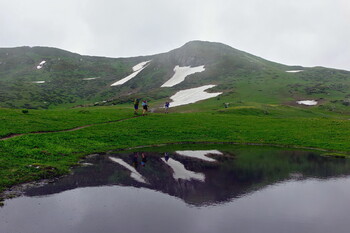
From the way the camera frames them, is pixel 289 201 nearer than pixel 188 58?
Yes

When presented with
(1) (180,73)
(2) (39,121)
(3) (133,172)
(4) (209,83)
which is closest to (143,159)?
(3) (133,172)

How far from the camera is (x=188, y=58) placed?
193500mm

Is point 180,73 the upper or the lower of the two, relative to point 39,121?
upper

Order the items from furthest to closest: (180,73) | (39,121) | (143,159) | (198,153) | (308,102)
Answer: (180,73), (308,102), (39,121), (198,153), (143,159)

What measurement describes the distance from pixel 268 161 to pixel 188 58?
559ft

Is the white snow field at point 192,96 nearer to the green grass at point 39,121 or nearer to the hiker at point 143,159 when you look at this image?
the green grass at point 39,121

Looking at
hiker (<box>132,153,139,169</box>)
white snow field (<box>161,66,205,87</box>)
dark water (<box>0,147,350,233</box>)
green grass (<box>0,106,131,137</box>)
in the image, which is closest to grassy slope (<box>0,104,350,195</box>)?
green grass (<box>0,106,131,137</box>)

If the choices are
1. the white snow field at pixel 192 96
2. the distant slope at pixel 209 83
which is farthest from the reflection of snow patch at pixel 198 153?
the white snow field at pixel 192 96

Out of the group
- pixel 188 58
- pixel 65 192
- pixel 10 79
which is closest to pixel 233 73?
pixel 188 58

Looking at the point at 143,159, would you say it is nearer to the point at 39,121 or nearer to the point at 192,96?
the point at 39,121

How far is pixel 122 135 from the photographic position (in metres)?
40.7

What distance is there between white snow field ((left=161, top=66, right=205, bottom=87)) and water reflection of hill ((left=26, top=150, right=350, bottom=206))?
12326 cm

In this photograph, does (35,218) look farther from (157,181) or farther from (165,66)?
(165,66)

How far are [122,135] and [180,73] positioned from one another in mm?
137556
